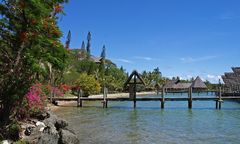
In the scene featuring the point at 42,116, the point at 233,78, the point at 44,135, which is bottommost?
the point at 44,135

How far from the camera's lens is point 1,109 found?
1482 centimetres

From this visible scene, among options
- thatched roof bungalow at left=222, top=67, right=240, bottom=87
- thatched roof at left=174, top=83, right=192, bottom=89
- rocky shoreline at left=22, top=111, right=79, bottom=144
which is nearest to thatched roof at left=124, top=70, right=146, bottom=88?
rocky shoreline at left=22, top=111, right=79, bottom=144

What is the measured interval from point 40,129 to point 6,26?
4906mm

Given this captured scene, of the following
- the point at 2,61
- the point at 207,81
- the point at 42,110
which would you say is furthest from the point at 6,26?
the point at 207,81

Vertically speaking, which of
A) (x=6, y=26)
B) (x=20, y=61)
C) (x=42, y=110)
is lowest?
(x=42, y=110)

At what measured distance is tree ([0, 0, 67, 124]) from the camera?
14.4m

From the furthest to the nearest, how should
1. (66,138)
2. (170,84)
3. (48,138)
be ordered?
(170,84), (66,138), (48,138)

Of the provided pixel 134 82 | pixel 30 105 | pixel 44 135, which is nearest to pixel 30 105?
pixel 30 105

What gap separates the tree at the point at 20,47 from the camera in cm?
1440

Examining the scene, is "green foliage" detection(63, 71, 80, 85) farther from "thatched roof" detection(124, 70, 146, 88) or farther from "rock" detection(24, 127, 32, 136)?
"rock" detection(24, 127, 32, 136)

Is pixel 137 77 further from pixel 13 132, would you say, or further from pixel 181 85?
pixel 181 85

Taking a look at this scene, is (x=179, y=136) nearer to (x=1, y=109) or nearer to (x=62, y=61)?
(x=62, y=61)

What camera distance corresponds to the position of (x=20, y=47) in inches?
575

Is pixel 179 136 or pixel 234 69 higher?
pixel 234 69
